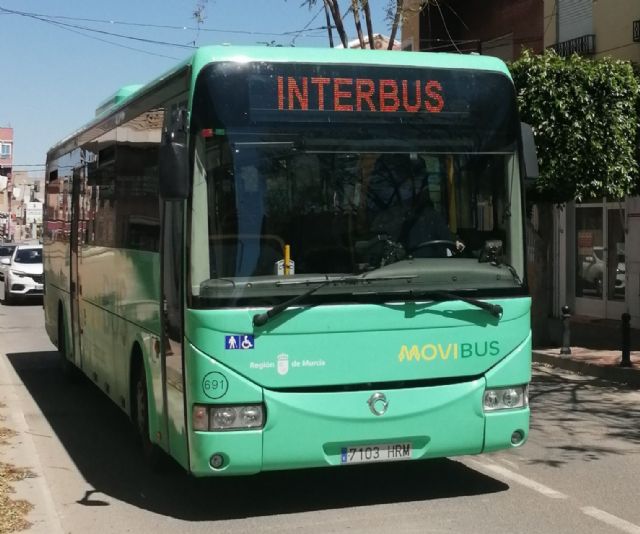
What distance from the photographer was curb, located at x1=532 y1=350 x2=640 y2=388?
42.2ft

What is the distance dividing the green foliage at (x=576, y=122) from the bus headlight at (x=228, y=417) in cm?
988

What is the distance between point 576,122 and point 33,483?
10.6 m

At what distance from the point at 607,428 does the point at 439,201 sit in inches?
173

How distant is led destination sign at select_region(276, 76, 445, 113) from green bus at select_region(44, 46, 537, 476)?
0.01 m

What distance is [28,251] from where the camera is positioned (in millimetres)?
29734

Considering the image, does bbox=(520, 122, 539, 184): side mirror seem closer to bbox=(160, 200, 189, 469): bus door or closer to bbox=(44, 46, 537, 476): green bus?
bbox=(44, 46, 537, 476): green bus

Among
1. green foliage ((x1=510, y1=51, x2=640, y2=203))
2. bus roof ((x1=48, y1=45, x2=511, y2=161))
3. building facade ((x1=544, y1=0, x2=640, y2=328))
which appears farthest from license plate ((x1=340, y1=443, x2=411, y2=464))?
building facade ((x1=544, y1=0, x2=640, y2=328))

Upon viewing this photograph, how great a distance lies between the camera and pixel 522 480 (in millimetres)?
7395

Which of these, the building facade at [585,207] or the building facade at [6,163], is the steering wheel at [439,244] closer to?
the building facade at [585,207]

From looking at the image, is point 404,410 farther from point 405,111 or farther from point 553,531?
point 405,111

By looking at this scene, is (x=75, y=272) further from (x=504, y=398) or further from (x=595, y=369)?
(x=595, y=369)

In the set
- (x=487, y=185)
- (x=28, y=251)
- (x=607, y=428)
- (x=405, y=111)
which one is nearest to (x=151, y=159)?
(x=405, y=111)

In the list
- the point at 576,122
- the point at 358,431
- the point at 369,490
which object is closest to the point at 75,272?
the point at 369,490

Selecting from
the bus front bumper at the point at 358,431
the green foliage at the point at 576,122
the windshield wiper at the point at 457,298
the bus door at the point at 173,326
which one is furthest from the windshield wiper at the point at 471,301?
the green foliage at the point at 576,122
